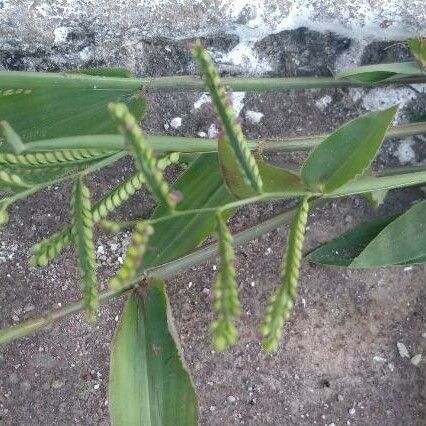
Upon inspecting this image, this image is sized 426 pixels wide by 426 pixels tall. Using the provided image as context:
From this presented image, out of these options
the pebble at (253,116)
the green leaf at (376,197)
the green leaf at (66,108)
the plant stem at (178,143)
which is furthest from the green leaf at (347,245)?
the green leaf at (66,108)

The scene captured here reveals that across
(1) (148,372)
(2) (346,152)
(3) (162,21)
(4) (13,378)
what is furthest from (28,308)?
(2) (346,152)

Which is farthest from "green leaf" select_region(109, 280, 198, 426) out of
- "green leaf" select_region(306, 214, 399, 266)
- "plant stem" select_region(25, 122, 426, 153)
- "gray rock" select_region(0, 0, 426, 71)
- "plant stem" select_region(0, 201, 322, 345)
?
"gray rock" select_region(0, 0, 426, 71)

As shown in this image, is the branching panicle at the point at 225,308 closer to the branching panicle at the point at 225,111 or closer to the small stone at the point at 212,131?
the branching panicle at the point at 225,111

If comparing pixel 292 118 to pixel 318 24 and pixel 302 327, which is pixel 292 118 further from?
pixel 302 327

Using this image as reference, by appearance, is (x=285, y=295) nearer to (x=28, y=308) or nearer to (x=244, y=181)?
(x=244, y=181)

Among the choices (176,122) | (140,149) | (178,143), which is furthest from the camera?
(176,122)
